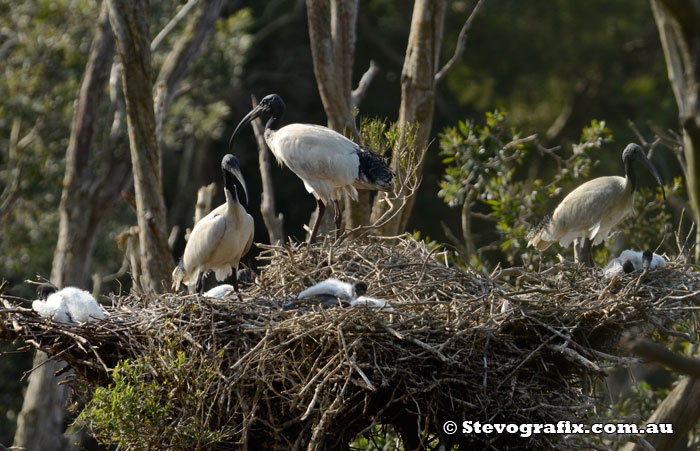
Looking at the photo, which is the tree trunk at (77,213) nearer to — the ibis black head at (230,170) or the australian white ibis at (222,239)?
the australian white ibis at (222,239)

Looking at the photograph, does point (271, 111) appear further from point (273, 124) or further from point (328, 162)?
point (328, 162)

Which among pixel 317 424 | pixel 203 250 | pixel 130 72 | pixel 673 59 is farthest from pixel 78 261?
pixel 673 59

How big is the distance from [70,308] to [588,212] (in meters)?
4.40

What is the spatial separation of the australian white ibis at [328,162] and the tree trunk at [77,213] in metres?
4.85

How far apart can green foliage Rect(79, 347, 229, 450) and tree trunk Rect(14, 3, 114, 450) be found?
7022 mm

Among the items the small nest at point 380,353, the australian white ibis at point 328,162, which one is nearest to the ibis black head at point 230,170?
the australian white ibis at point 328,162

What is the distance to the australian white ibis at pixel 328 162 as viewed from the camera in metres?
8.32

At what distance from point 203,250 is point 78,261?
5.43 meters

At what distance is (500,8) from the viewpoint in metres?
22.8

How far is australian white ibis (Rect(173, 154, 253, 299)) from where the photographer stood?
27.0ft

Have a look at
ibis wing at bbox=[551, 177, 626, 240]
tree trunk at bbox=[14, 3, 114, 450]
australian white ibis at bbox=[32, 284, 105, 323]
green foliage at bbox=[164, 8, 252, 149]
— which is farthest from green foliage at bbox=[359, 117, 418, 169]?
green foliage at bbox=[164, 8, 252, 149]

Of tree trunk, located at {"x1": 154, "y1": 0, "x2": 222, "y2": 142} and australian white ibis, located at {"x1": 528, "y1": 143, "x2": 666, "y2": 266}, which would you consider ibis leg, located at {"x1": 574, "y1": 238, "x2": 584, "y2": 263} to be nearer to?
australian white ibis, located at {"x1": 528, "y1": 143, "x2": 666, "y2": 266}

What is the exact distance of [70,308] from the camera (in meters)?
6.84

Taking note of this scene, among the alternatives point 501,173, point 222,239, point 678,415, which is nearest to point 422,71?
point 501,173
